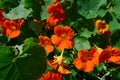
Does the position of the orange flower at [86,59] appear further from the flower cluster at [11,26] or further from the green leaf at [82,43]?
the flower cluster at [11,26]

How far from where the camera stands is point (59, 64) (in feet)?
8.80

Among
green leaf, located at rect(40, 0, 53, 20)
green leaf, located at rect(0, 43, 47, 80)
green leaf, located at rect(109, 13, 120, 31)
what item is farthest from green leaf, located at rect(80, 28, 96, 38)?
green leaf, located at rect(0, 43, 47, 80)

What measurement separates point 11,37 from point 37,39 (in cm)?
16

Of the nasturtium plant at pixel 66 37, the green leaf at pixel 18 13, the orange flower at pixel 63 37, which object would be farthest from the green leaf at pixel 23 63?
the green leaf at pixel 18 13

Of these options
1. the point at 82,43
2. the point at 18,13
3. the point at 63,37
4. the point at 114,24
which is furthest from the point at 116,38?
the point at 18,13

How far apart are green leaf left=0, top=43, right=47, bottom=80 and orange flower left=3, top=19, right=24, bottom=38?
0.44 metres

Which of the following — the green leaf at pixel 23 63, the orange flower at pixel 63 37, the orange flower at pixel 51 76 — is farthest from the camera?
the orange flower at pixel 63 37

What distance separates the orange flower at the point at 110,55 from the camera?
2674 mm

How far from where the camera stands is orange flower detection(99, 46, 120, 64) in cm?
267

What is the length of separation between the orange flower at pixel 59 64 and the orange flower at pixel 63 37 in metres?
0.08

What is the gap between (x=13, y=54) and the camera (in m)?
2.45

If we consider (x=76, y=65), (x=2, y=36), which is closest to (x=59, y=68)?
(x=76, y=65)

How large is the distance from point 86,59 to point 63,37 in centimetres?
20

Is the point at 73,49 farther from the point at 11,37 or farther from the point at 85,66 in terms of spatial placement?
the point at 11,37
